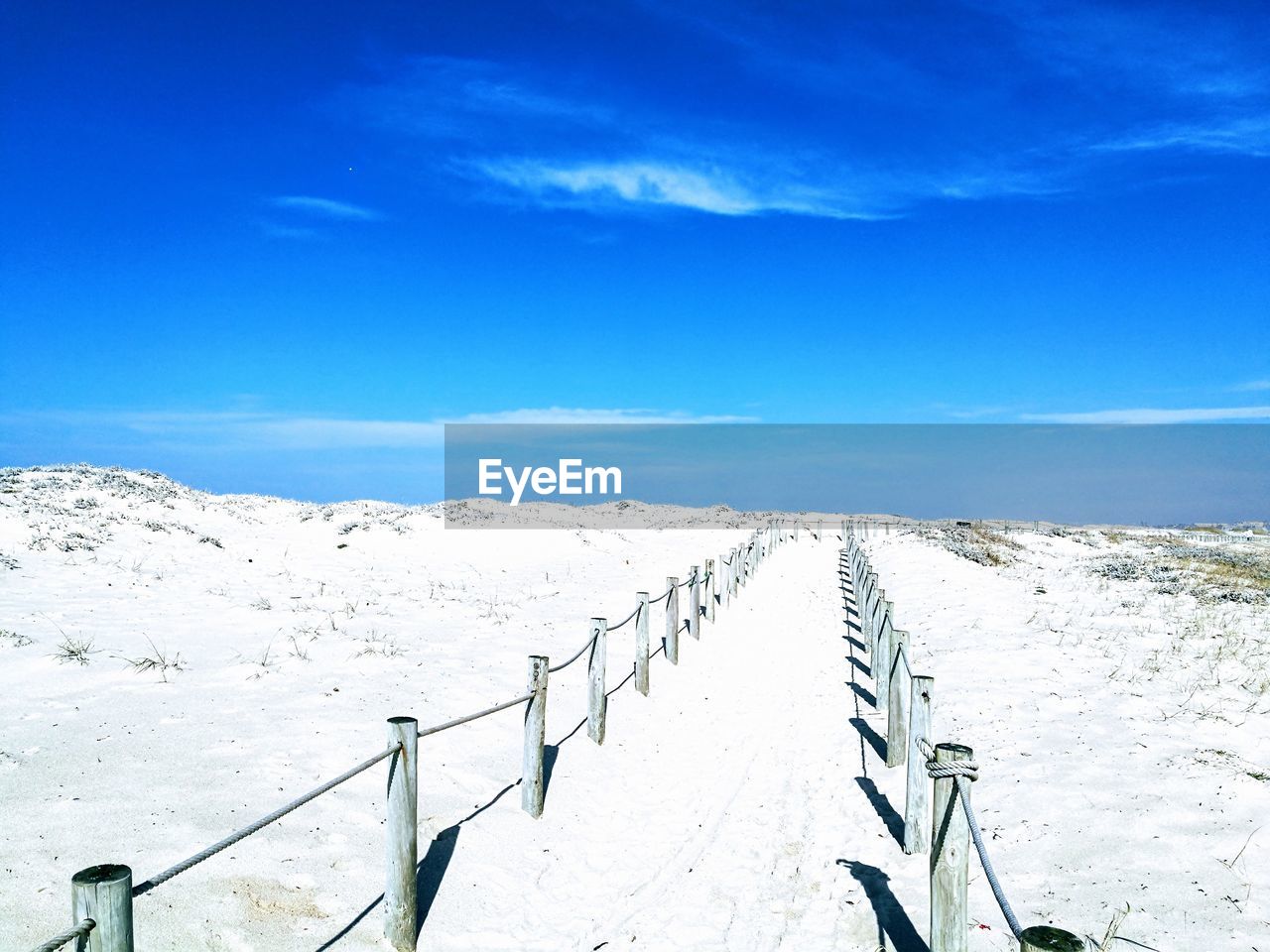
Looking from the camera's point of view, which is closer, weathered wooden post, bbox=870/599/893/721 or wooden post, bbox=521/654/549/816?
wooden post, bbox=521/654/549/816

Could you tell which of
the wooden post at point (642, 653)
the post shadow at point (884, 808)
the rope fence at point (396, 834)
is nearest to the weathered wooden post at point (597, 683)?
the rope fence at point (396, 834)

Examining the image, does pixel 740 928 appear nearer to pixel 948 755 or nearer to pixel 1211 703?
pixel 948 755

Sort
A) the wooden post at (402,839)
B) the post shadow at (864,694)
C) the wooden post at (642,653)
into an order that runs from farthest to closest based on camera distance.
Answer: the post shadow at (864,694) → the wooden post at (642,653) → the wooden post at (402,839)

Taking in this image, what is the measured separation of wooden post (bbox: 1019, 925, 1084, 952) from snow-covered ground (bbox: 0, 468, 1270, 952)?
2.47 meters

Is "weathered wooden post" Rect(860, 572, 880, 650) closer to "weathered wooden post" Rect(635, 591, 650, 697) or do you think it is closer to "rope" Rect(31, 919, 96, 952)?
"weathered wooden post" Rect(635, 591, 650, 697)

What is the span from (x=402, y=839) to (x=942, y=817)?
124 inches

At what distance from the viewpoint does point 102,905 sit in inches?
114

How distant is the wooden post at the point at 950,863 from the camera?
14.5 feet

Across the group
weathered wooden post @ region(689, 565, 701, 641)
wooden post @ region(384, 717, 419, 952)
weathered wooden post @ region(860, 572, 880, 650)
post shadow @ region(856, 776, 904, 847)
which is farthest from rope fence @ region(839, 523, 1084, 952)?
weathered wooden post @ region(689, 565, 701, 641)

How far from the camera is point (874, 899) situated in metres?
5.69

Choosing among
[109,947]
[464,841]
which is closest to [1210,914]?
[464,841]

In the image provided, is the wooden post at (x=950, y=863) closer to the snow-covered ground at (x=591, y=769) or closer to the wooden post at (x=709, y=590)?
the snow-covered ground at (x=591, y=769)

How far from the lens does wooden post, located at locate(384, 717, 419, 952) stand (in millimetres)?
4801

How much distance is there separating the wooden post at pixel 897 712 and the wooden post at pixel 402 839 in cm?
509
